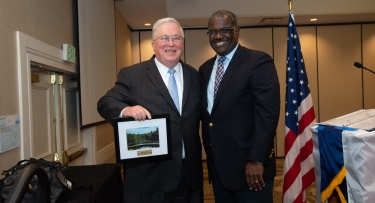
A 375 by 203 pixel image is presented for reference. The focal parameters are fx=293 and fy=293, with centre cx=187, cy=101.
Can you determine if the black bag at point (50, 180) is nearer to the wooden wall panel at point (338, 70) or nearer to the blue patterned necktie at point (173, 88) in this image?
the blue patterned necktie at point (173, 88)

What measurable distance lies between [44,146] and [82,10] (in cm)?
142

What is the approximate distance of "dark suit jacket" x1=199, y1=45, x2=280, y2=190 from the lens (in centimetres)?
146

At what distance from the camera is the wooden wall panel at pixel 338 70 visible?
5660 millimetres

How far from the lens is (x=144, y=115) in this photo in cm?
124

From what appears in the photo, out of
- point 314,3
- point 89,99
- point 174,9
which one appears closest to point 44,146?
point 89,99

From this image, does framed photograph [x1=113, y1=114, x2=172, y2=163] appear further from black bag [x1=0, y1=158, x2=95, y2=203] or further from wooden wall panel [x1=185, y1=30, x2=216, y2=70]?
wooden wall panel [x1=185, y1=30, x2=216, y2=70]

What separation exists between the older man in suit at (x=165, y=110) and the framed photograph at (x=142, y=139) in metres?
0.09

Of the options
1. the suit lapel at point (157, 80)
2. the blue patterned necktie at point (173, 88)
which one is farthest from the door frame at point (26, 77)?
the blue patterned necktie at point (173, 88)

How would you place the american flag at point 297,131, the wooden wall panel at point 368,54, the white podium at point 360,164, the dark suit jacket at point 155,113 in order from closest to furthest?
1. the white podium at point 360,164
2. the dark suit jacket at point 155,113
3. the american flag at point 297,131
4. the wooden wall panel at point 368,54

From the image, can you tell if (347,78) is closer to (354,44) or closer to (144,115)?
(354,44)

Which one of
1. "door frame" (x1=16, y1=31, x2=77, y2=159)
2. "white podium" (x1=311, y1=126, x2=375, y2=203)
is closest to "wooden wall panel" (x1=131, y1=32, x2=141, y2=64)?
"door frame" (x1=16, y1=31, x2=77, y2=159)

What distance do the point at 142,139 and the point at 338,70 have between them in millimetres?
5463

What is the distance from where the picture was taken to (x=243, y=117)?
1.52m

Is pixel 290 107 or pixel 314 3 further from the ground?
pixel 314 3
